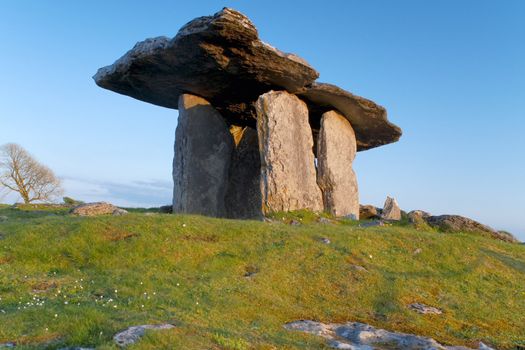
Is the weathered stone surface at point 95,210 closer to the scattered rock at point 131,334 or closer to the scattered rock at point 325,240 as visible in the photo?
the scattered rock at point 325,240

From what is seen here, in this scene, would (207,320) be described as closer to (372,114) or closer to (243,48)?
(243,48)

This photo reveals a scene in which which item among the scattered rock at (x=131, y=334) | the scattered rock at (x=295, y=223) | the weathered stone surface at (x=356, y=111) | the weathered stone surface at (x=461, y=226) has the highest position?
the weathered stone surface at (x=356, y=111)

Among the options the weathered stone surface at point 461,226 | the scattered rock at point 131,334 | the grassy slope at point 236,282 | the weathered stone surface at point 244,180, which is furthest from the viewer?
the weathered stone surface at point 244,180

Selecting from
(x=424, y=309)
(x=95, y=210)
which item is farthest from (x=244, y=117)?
(x=424, y=309)

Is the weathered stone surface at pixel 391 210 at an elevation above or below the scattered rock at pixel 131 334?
above

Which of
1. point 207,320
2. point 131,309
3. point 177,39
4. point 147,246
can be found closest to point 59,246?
point 147,246

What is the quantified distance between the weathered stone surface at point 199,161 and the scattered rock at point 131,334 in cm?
1768

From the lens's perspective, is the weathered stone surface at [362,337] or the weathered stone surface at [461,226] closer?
the weathered stone surface at [362,337]

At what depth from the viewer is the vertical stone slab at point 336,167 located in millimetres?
26016

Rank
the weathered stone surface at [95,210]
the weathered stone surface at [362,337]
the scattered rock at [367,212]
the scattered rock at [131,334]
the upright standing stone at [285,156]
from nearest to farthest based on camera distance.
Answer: the scattered rock at [131,334]
the weathered stone surface at [362,337]
the weathered stone surface at [95,210]
the upright standing stone at [285,156]
the scattered rock at [367,212]

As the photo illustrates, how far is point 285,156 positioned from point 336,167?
3740 millimetres

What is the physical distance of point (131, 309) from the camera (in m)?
9.45

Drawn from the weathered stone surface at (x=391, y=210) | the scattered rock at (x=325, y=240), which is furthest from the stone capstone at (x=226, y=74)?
the scattered rock at (x=325, y=240)

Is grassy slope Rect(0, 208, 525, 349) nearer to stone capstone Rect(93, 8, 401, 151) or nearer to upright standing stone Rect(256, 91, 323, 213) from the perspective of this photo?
upright standing stone Rect(256, 91, 323, 213)
